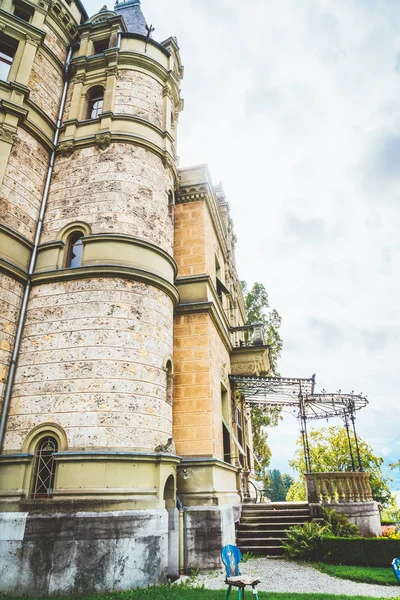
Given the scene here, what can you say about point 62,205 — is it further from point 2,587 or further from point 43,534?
point 2,587

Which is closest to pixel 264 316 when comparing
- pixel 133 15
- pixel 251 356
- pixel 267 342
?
pixel 267 342

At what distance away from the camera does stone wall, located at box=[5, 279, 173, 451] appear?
8.12m

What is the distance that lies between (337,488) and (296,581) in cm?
463

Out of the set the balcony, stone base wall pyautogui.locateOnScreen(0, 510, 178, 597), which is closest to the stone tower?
stone base wall pyautogui.locateOnScreen(0, 510, 178, 597)

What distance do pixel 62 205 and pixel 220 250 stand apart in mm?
8001

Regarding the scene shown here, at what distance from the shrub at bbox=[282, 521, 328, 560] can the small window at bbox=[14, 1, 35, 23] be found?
56.6ft

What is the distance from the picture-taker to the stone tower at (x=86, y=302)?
24.2 ft

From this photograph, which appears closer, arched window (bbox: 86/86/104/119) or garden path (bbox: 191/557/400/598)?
garden path (bbox: 191/557/400/598)

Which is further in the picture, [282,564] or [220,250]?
[220,250]

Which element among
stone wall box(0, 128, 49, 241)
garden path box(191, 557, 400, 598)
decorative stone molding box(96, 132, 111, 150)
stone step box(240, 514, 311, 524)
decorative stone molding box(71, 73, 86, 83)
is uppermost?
decorative stone molding box(71, 73, 86, 83)

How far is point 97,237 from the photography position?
967 centimetres

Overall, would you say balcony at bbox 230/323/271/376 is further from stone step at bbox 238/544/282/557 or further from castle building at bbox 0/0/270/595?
stone step at bbox 238/544/282/557

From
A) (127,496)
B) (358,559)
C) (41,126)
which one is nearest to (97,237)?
(41,126)

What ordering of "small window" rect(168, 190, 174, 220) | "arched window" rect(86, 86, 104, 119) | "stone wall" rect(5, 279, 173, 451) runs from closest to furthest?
1. "stone wall" rect(5, 279, 173, 451)
2. "arched window" rect(86, 86, 104, 119)
3. "small window" rect(168, 190, 174, 220)
